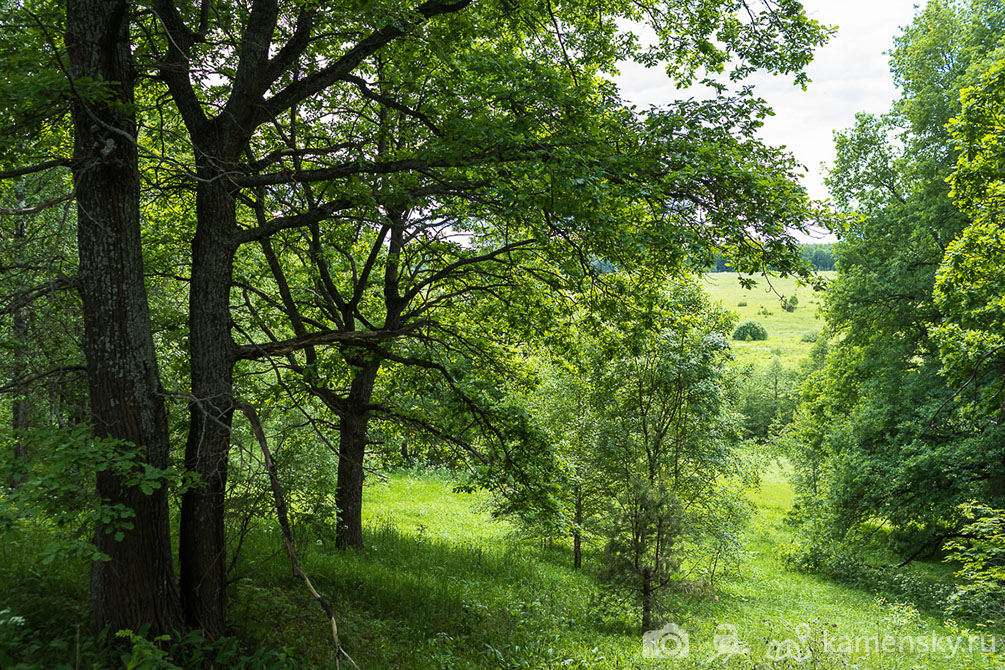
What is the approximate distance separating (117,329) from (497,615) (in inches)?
285

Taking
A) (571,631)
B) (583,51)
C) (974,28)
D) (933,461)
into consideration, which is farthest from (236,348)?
(974,28)

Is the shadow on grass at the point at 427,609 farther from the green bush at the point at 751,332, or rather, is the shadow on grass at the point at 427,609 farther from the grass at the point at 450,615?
the green bush at the point at 751,332

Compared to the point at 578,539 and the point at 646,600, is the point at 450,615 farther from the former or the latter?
the point at 578,539

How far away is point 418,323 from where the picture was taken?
894cm

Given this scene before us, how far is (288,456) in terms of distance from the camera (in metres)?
7.36

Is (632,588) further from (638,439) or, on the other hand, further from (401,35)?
(401,35)

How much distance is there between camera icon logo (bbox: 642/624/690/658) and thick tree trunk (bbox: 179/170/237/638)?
23.7ft

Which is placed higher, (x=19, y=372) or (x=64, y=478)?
(x=19, y=372)

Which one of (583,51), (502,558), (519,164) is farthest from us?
(502,558)

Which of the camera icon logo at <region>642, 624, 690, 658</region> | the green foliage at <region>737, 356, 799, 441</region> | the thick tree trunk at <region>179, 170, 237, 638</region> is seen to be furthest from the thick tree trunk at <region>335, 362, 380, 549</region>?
the green foliage at <region>737, 356, 799, 441</region>

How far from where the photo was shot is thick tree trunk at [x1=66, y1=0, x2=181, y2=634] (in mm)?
4875

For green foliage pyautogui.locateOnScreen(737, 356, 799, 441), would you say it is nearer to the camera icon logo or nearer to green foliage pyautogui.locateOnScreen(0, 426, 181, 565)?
the camera icon logo

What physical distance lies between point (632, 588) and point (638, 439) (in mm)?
3414

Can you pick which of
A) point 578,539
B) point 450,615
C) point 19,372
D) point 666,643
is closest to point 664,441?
point 578,539
